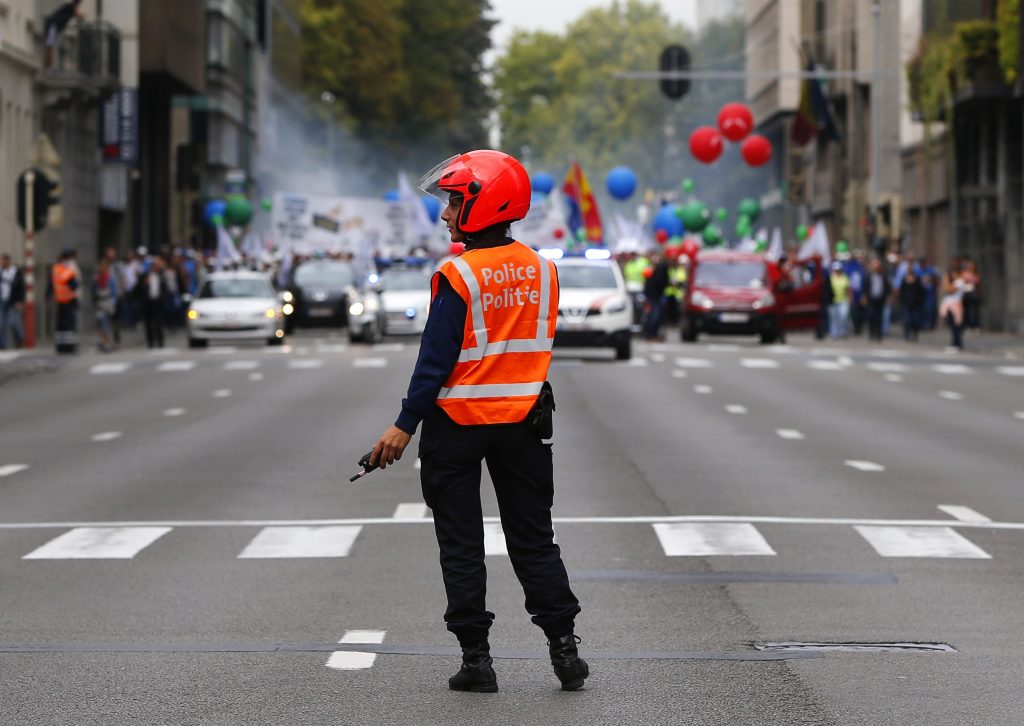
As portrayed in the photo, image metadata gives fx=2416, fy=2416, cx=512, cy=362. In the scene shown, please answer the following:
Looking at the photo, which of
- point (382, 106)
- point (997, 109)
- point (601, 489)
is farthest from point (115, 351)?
point (382, 106)

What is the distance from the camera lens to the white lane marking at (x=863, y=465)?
16984 millimetres

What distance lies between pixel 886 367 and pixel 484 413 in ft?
91.5

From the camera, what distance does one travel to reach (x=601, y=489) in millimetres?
15375

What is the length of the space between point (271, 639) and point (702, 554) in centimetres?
330

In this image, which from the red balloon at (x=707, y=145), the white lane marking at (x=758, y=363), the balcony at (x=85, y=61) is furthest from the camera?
the red balloon at (x=707, y=145)

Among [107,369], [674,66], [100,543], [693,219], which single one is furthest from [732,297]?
[100,543]

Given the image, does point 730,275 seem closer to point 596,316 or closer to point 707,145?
point 596,316

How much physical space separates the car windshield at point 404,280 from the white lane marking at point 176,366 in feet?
25.7

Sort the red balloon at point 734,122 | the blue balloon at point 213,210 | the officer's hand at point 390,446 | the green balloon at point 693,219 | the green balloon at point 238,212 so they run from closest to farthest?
the officer's hand at point 390,446 < the red balloon at point 734,122 < the green balloon at point 693,219 < the green balloon at point 238,212 < the blue balloon at point 213,210

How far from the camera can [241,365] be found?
35281mm

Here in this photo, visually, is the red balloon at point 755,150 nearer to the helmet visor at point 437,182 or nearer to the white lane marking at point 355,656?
the white lane marking at point 355,656

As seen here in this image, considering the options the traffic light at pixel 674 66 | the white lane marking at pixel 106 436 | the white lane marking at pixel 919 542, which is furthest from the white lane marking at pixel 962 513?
the traffic light at pixel 674 66

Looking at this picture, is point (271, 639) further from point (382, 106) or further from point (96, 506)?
point (382, 106)

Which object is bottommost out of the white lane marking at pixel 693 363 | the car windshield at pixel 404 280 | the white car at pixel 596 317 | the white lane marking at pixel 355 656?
the white lane marking at pixel 693 363
